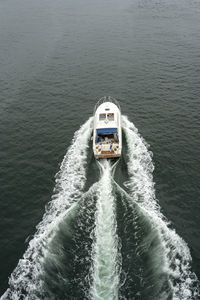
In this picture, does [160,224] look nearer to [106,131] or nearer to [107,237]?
[107,237]

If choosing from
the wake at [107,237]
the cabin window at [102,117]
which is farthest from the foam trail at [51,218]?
the cabin window at [102,117]

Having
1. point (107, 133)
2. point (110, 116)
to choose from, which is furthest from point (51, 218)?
point (110, 116)

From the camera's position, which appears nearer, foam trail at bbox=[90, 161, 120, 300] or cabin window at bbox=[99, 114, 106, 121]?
foam trail at bbox=[90, 161, 120, 300]

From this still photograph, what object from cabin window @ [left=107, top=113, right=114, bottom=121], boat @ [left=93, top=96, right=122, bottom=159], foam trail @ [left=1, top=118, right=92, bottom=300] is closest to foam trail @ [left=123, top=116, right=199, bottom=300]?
boat @ [left=93, top=96, right=122, bottom=159]

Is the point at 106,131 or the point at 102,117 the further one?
the point at 102,117

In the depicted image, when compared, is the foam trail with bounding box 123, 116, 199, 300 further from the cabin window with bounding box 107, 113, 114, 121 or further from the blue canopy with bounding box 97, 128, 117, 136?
the cabin window with bounding box 107, 113, 114, 121

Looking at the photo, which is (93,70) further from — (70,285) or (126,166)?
(70,285)

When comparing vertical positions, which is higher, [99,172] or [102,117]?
[102,117]

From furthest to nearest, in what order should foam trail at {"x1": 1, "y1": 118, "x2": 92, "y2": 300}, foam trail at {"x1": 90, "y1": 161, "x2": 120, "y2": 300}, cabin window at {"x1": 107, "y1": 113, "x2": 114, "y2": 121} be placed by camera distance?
cabin window at {"x1": 107, "y1": 113, "x2": 114, "y2": 121}
foam trail at {"x1": 1, "y1": 118, "x2": 92, "y2": 300}
foam trail at {"x1": 90, "y1": 161, "x2": 120, "y2": 300}
